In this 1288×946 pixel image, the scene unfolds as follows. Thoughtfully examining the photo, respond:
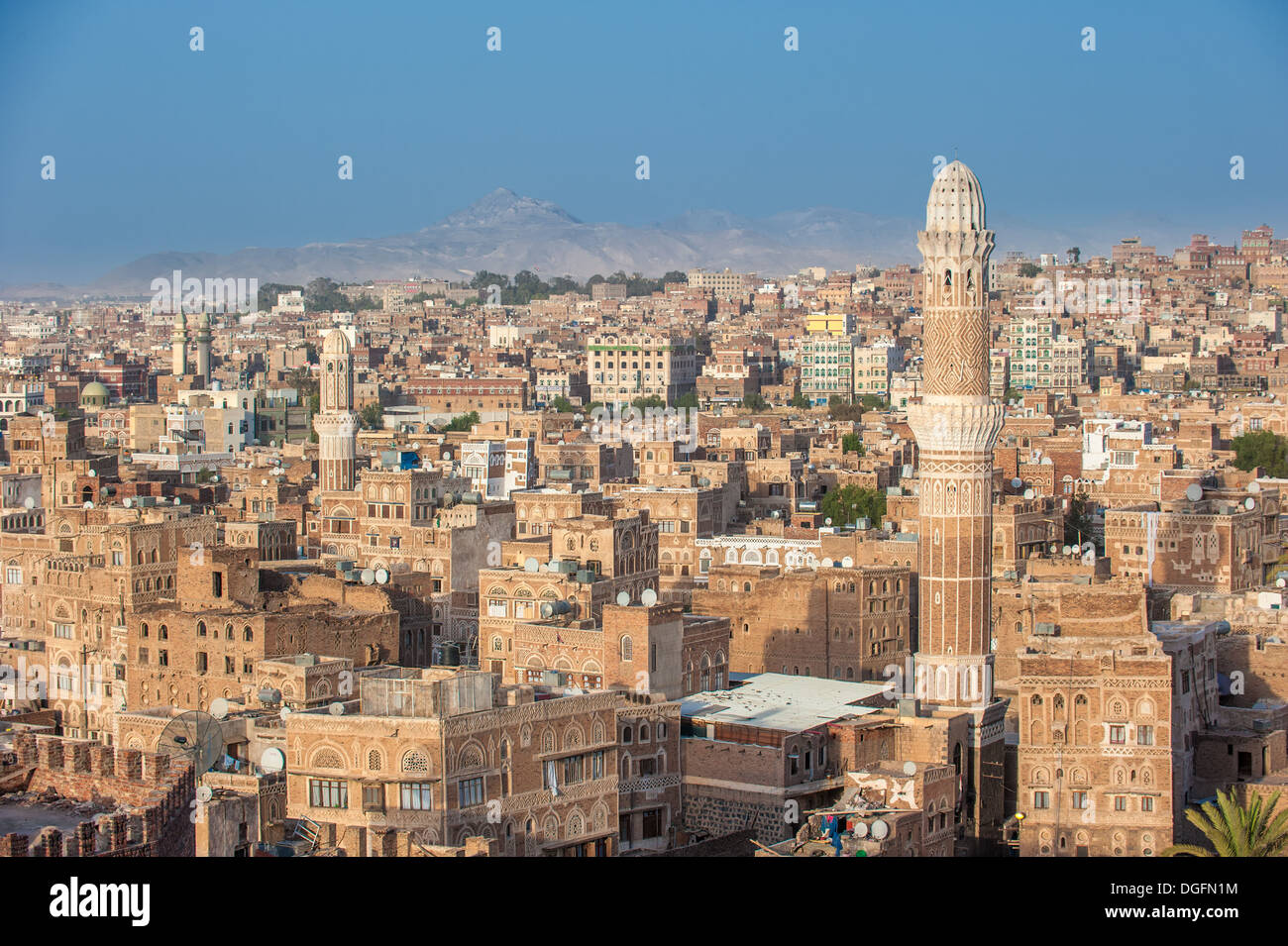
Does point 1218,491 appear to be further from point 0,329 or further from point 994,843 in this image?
point 0,329

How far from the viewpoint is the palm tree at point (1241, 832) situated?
21766 mm

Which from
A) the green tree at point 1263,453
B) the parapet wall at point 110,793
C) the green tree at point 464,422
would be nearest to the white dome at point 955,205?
the parapet wall at point 110,793

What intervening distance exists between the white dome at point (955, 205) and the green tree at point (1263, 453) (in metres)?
30.0

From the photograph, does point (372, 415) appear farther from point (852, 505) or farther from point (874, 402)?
point (852, 505)

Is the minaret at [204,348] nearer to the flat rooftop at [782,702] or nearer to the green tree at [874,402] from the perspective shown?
the green tree at [874,402]

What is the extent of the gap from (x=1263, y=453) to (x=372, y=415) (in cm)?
4237

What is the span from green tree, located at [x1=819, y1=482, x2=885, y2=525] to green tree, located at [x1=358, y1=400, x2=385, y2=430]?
38.5 meters

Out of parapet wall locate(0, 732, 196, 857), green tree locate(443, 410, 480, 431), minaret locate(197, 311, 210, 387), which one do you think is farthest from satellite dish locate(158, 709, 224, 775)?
minaret locate(197, 311, 210, 387)

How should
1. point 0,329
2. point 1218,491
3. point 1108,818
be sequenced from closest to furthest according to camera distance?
point 1108,818
point 1218,491
point 0,329

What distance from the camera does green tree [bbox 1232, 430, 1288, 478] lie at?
6356 centimetres

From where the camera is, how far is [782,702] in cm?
3023

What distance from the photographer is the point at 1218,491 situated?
47062mm
